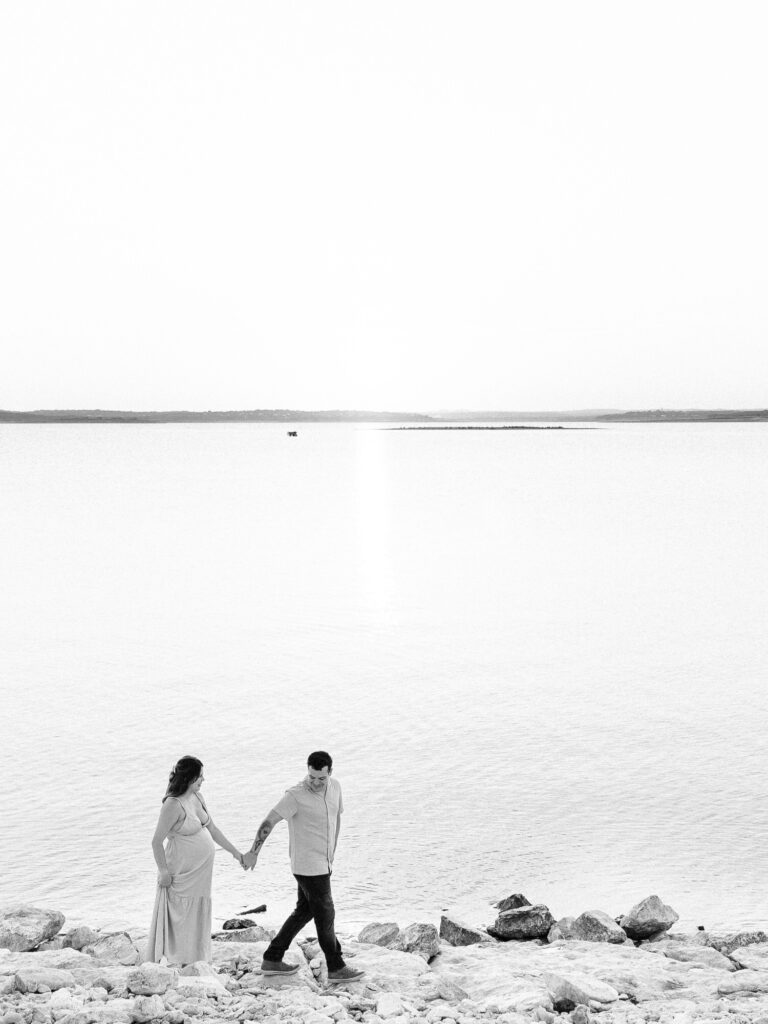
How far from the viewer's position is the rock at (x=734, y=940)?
9.73 m

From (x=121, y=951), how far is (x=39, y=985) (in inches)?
50.1

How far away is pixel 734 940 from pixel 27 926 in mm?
6439

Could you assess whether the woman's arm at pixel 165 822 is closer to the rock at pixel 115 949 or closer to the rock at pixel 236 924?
the rock at pixel 115 949

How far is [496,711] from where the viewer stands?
18844 mm

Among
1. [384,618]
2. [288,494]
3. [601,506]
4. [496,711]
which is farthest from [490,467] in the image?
[496,711]

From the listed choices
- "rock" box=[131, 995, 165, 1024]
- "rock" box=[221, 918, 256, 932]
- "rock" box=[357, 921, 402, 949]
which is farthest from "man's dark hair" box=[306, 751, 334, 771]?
"rock" box=[221, 918, 256, 932]

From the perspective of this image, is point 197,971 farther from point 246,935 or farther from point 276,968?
point 246,935

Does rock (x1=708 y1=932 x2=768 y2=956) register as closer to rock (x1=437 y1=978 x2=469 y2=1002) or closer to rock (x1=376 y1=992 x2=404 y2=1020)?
rock (x1=437 y1=978 x2=469 y2=1002)

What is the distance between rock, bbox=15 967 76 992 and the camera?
7.85m

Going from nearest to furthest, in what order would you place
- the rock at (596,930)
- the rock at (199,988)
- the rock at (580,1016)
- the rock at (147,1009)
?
the rock at (147,1009) < the rock at (580,1016) < the rock at (199,988) < the rock at (596,930)

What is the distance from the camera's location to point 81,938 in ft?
31.5

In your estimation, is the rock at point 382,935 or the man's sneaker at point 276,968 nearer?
the man's sneaker at point 276,968

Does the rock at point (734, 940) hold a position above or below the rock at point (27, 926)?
below

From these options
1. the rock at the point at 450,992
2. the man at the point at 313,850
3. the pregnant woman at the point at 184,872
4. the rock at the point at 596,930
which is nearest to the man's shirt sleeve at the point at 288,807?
the man at the point at 313,850
